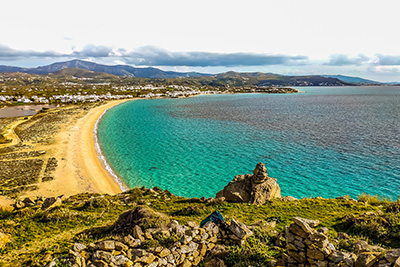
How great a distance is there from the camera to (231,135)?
57.1 meters

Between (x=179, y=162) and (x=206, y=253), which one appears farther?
(x=179, y=162)

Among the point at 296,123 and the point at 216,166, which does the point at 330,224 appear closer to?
the point at 216,166

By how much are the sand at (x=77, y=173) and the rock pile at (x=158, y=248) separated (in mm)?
20717

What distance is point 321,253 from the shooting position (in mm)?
8695

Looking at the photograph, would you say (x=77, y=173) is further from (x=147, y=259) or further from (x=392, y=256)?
(x=392, y=256)

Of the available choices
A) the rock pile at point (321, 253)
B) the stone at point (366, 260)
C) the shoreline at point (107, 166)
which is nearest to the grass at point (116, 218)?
the rock pile at point (321, 253)

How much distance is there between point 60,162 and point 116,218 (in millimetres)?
26243

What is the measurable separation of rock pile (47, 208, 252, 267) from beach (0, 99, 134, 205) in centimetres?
2076

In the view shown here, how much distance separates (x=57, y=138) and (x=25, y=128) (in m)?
20.2

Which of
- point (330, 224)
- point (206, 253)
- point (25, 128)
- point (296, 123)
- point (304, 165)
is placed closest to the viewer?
point (206, 253)

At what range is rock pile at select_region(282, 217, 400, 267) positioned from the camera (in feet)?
24.9

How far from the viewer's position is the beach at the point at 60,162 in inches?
1122

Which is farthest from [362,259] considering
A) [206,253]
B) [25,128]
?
[25,128]

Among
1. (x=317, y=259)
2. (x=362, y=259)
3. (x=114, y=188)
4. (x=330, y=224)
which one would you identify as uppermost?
(x=362, y=259)
